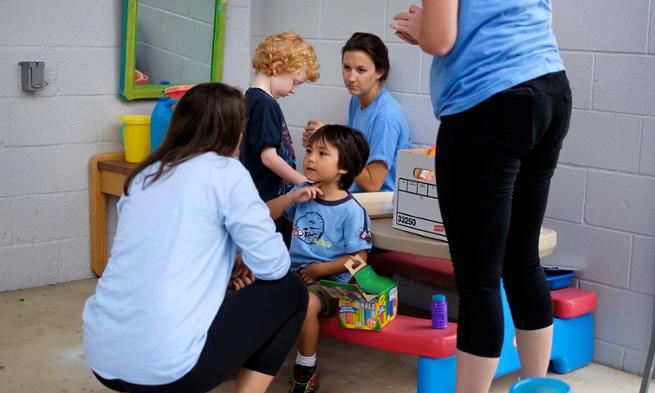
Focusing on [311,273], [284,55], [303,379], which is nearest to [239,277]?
[311,273]

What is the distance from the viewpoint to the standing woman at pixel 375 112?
347cm

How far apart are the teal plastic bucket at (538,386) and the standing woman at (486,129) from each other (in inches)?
3.6

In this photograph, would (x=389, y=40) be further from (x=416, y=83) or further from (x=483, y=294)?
(x=483, y=294)

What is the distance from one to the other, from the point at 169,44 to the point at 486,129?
274cm

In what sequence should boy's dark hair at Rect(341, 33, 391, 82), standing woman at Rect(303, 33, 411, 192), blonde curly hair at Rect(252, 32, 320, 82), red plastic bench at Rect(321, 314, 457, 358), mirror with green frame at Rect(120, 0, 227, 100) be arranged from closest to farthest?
red plastic bench at Rect(321, 314, 457, 358) → blonde curly hair at Rect(252, 32, 320, 82) → standing woman at Rect(303, 33, 411, 192) → boy's dark hair at Rect(341, 33, 391, 82) → mirror with green frame at Rect(120, 0, 227, 100)

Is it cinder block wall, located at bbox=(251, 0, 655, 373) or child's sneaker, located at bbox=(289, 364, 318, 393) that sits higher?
cinder block wall, located at bbox=(251, 0, 655, 373)

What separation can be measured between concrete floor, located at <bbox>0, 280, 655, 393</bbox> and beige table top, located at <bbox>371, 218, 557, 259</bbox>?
48 centimetres

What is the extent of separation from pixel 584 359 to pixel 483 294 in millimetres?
1370

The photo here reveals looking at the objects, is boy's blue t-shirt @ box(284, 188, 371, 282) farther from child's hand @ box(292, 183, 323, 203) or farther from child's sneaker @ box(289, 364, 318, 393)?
child's sneaker @ box(289, 364, 318, 393)

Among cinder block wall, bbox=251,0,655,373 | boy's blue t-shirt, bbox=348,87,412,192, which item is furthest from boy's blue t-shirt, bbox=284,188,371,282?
cinder block wall, bbox=251,0,655,373

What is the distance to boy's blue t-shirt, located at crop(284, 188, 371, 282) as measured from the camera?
114 inches

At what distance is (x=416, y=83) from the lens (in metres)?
3.72

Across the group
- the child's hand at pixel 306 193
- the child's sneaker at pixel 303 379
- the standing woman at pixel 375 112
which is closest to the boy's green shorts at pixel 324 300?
the child's sneaker at pixel 303 379

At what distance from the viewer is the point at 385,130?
11.5 feet
